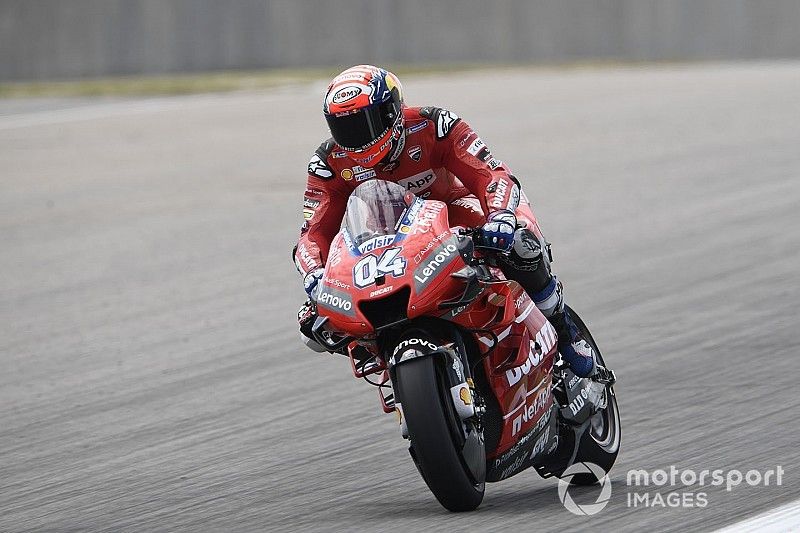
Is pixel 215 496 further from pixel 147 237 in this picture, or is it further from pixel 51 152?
pixel 51 152

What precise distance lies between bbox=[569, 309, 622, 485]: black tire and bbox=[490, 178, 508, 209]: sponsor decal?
82 centimetres

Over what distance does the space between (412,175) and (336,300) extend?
2.83 feet

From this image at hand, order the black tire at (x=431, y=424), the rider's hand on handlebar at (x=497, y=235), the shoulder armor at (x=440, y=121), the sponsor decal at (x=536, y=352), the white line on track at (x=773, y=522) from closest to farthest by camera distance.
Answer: the white line on track at (x=773, y=522), the black tire at (x=431, y=424), the rider's hand on handlebar at (x=497, y=235), the sponsor decal at (x=536, y=352), the shoulder armor at (x=440, y=121)

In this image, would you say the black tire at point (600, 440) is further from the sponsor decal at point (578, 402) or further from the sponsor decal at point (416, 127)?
the sponsor decal at point (416, 127)

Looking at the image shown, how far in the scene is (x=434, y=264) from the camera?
5.20 meters

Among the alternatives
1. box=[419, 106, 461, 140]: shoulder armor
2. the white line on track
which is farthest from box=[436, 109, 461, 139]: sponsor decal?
the white line on track

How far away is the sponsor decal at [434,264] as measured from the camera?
16.9ft

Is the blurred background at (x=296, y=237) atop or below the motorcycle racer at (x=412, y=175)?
below

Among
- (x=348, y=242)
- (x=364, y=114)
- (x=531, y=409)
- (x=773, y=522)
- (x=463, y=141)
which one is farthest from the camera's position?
(x=463, y=141)

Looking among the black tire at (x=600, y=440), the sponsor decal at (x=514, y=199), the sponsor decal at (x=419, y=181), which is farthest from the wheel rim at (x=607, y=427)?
the sponsor decal at (x=419, y=181)

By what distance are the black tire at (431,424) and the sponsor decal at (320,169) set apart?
1147mm

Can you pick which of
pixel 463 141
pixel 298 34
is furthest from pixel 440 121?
pixel 298 34
